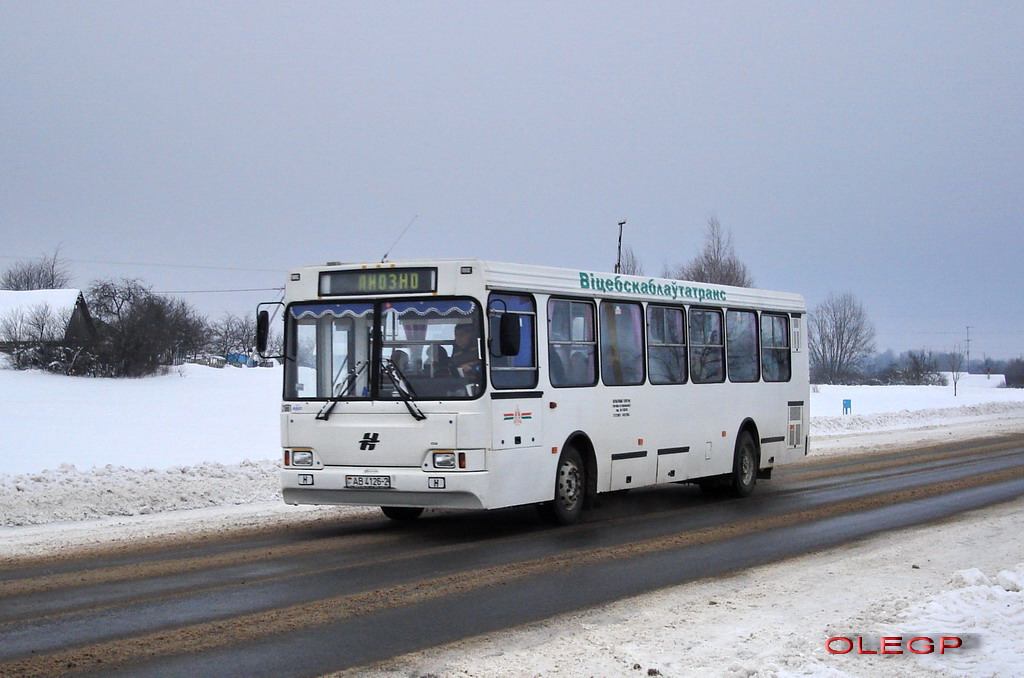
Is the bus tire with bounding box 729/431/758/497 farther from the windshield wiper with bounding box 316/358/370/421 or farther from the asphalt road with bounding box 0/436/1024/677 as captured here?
the windshield wiper with bounding box 316/358/370/421

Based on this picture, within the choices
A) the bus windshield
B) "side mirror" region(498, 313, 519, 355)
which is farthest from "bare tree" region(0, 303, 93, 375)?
"side mirror" region(498, 313, 519, 355)

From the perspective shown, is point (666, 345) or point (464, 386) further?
point (666, 345)

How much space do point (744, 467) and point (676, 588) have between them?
803cm

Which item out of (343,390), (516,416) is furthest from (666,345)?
(343,390)

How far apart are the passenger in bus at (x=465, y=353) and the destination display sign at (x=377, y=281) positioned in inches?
22.3

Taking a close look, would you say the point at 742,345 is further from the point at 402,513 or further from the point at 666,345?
the point at 402,513

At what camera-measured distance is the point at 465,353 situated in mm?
12016

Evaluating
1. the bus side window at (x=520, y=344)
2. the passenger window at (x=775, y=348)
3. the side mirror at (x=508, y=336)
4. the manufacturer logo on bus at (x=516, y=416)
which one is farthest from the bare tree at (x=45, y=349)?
the side mirror at (x=508, y=336)

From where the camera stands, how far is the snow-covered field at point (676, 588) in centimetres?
692

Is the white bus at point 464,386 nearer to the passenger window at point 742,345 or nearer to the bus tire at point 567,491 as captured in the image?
the bus tire at point 567,491

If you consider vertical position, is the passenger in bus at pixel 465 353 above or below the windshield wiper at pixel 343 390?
above

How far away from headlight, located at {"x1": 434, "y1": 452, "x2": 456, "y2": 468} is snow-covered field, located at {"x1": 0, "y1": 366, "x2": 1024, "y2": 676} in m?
2.75

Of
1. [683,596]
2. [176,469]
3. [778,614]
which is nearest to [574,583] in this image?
[683,596]

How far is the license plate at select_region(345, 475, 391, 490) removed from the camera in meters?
11.9
